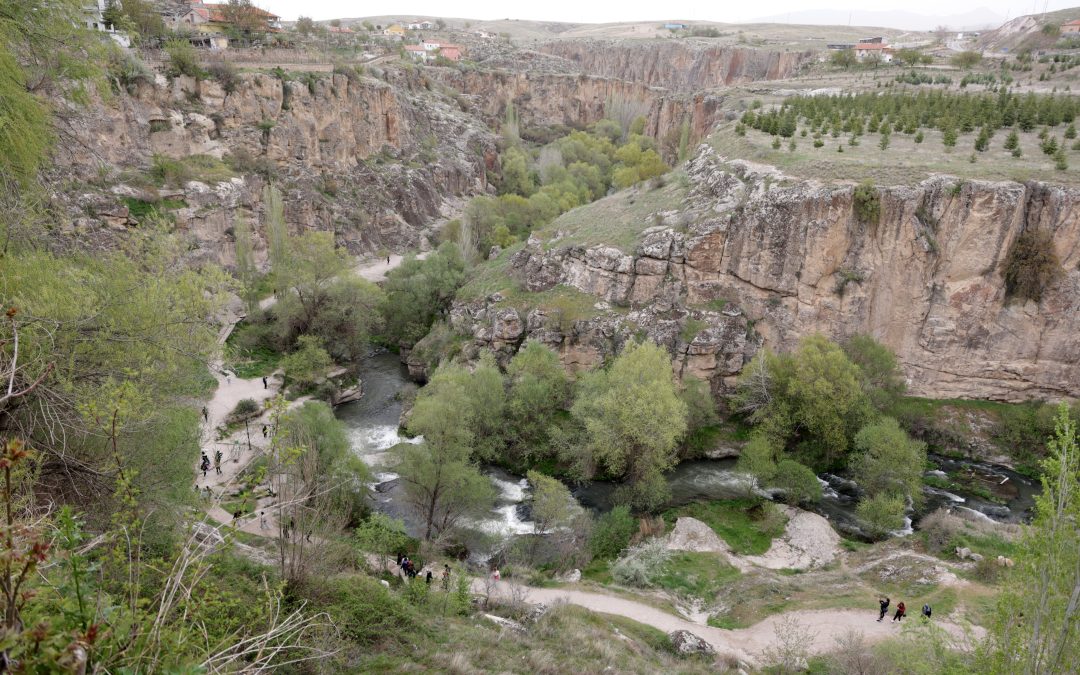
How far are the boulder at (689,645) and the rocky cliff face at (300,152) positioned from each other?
31752 millimetres

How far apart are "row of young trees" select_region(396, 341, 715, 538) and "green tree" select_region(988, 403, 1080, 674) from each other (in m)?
15.7

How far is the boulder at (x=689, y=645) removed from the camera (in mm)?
14414

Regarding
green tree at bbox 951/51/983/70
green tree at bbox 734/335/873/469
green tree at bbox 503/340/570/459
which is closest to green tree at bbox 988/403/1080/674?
green tree at bbox 734/335/873/469

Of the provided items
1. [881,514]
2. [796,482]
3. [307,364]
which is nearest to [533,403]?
[796,482]

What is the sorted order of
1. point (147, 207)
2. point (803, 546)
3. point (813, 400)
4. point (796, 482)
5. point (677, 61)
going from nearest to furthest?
point (803, 546)
point (796, 482)
point (813, 400)
point (147, 207)
point (677, 61)

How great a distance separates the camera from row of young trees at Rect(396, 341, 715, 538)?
2109 centimetres

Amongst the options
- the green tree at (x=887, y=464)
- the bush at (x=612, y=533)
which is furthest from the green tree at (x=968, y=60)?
the bush at (x=612, y=533)

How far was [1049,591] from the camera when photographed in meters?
6.81

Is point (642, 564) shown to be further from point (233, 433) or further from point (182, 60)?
point (182, 60)

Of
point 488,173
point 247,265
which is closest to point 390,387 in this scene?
point 247,265

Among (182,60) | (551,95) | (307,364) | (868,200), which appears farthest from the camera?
(551,95)

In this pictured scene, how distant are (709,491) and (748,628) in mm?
9107

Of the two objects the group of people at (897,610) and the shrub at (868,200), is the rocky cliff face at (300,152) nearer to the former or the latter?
the group of people at (897,610)

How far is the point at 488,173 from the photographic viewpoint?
6688 centimetres
